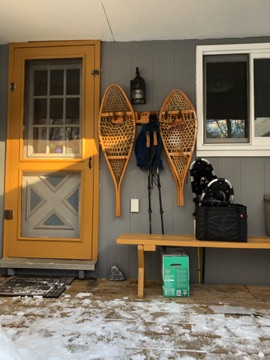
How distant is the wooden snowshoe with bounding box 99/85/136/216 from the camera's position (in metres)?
2.78

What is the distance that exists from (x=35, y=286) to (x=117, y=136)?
1.60 metres

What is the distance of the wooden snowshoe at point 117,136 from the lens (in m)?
2.78

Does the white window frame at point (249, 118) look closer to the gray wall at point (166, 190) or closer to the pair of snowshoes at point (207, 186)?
the gray wall at point (166, 190)

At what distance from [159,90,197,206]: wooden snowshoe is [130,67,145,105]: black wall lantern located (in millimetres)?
240

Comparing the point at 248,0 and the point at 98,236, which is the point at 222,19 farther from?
the point at 98,236

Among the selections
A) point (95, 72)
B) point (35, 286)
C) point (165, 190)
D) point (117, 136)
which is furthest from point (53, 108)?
point (35, 286)

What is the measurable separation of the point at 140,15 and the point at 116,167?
140 cm

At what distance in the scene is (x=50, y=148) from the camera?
9.78 feet

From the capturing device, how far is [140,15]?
2494 mm

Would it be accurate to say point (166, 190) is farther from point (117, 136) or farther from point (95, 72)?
point (95, 72)

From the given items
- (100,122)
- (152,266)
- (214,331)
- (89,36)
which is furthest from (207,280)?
(89,36)

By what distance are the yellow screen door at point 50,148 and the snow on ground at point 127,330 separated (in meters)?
0.80

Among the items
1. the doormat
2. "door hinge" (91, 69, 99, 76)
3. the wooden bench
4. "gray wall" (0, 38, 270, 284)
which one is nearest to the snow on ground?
the doormat

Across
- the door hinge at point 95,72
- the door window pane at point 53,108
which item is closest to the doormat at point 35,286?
the door window pane at point 53,108
